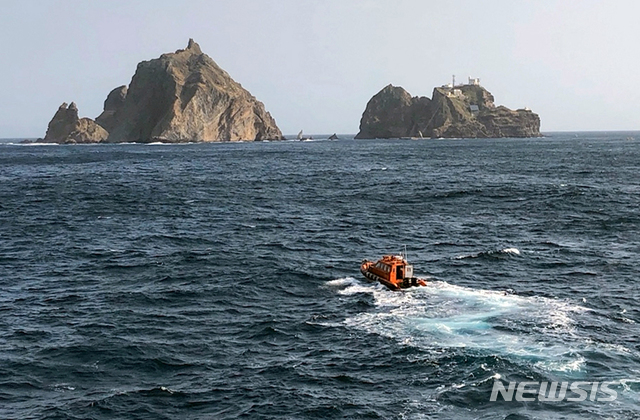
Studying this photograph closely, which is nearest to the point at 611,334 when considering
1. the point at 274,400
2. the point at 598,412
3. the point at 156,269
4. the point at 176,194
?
the point at 598,412

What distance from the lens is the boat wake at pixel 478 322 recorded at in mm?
37875

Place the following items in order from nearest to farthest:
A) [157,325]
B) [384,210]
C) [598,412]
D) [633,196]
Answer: [598,412] < [157,325] < [384,210] < [633,196]

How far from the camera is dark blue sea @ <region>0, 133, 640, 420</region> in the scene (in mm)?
32969

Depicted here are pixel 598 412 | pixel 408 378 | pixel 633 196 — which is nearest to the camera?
pixel 598 412

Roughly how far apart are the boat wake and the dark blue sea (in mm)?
204

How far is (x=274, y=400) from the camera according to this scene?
107 ft

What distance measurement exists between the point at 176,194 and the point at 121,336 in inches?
2729

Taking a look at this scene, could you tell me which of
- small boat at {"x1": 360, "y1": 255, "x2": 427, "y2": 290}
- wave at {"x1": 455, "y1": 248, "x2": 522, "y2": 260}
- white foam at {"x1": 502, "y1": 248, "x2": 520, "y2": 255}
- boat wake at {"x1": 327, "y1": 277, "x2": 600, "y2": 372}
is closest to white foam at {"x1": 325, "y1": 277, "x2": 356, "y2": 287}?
boat wake at {"x1": 327, "y1": 277, "x2": 600, "y2": 372}

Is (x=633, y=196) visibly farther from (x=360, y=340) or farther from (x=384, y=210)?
(x=360, y=340)

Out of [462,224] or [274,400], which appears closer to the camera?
[274,400]

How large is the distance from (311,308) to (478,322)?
11.7m

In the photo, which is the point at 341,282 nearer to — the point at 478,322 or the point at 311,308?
the point at 311,308

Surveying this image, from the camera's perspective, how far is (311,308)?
156 ft

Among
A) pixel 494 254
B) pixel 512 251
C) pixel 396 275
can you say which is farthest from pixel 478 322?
pixel 512 251
